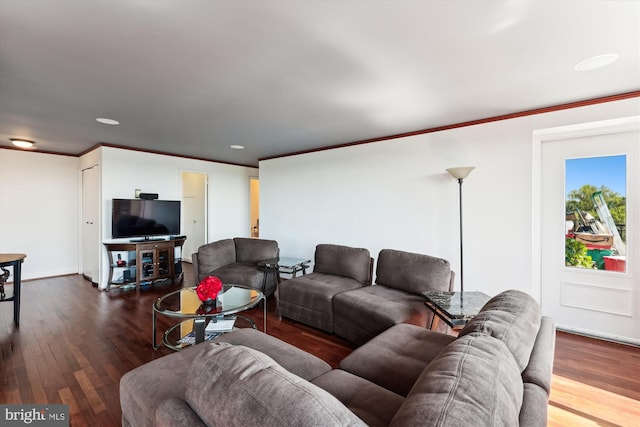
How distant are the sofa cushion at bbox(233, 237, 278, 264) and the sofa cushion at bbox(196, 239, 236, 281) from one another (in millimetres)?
104

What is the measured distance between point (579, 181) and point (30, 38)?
463cm

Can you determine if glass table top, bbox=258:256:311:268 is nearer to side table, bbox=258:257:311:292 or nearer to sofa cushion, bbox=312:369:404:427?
side table, bbox=258:257:311:292

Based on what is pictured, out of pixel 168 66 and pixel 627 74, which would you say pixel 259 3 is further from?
pixel 627 74

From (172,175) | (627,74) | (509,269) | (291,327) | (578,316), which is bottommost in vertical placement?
(291,327)

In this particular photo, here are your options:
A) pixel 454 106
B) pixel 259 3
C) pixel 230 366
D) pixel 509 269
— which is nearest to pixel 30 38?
pixel 259 3

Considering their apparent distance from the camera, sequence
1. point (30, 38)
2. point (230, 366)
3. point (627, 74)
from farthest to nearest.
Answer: point (627, 74), point (30, 38), point (230, 366)

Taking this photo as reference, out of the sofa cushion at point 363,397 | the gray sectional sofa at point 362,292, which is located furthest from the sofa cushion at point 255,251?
the sofa cushion at point 363,397

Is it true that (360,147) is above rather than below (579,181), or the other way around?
above

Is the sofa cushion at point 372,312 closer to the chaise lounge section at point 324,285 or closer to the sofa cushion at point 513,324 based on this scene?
the chaise lounge section at point 324,285

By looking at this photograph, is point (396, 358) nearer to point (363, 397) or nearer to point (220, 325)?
point (363, 397)

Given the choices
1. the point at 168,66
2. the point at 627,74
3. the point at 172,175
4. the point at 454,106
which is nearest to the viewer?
the point at 168,66

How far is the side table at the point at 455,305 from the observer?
197 cm

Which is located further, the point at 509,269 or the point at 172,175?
the point at 172,175

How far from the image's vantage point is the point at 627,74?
6.98 ft
